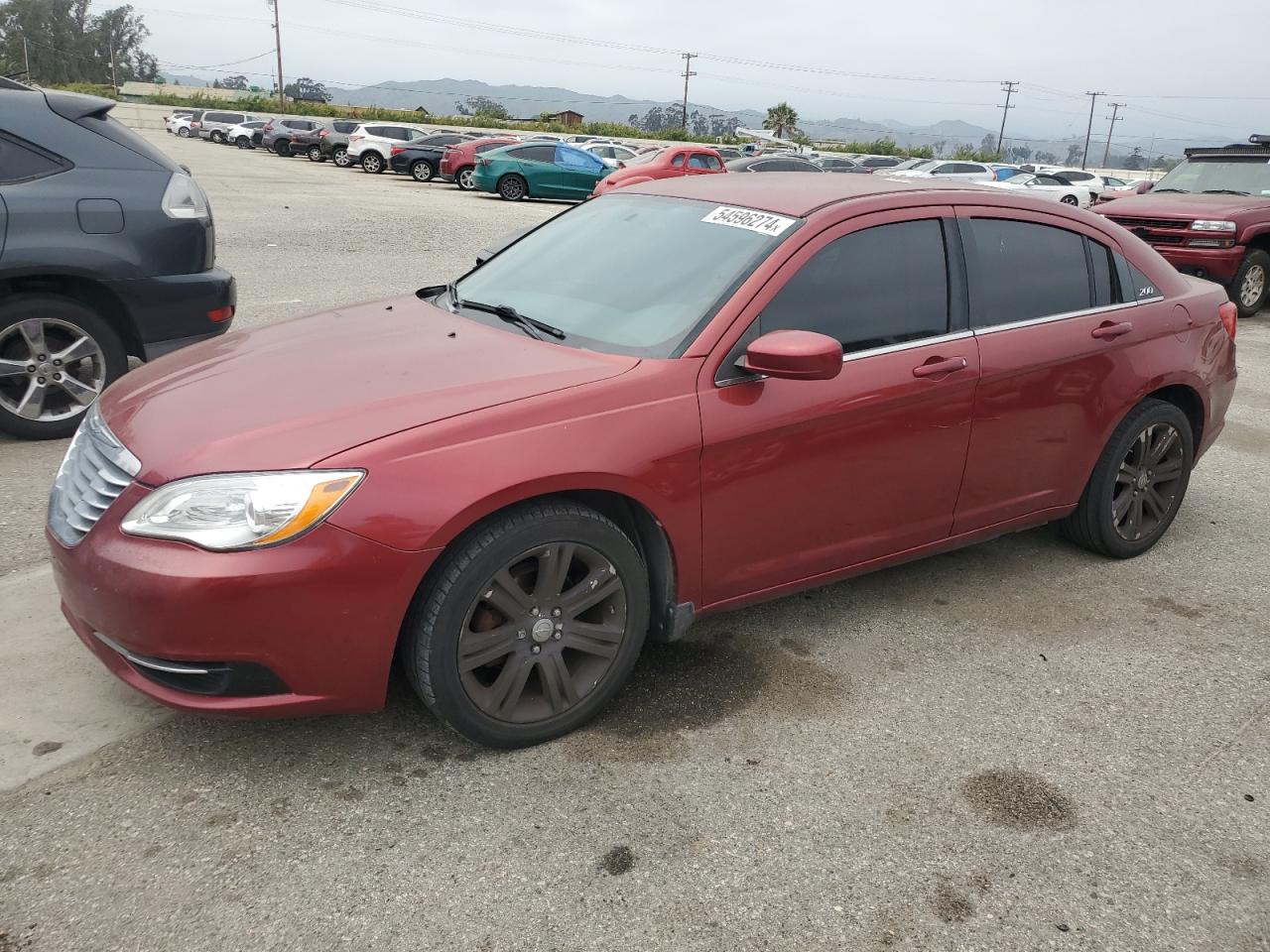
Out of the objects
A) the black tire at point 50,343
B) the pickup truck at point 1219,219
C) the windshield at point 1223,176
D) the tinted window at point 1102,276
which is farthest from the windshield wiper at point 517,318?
the windshield at point 1223,176

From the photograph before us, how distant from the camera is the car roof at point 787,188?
139 inches

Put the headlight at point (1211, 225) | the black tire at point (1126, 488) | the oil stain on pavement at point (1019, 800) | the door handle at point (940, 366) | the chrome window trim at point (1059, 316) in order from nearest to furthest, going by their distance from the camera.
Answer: the oil stain on pavement at point (1019, 800) < the door handle at point (940, 366) < the chrome window trim at point (1059, 316) < the black tire at point (1126, 488) < the headlight at point (1211, 225)

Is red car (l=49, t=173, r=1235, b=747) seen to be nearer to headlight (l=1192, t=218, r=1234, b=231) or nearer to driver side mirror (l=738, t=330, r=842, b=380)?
driver side mirror (l=738, t=330, r=842, b=380)

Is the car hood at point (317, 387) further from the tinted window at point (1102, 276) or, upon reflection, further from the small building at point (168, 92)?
the small building at point (168, 92)

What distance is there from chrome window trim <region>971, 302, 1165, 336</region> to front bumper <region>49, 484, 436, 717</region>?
2.23 m

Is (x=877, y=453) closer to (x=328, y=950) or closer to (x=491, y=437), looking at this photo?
(x=491, y=437)

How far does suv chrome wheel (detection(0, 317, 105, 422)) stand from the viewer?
5.14 metres

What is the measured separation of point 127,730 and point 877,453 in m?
2.44

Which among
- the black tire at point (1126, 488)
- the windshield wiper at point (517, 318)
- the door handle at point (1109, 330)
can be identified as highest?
the windshield wiper at point (517, 318)

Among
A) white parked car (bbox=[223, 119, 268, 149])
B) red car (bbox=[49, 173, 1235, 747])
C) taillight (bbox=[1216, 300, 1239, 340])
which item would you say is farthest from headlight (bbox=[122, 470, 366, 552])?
white parked car (bbox=[223, 119, 268, 149])

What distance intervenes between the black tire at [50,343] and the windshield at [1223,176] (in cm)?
1151

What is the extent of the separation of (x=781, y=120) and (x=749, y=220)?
8820cm

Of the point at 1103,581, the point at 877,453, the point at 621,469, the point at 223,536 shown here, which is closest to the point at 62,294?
the point at 223,536

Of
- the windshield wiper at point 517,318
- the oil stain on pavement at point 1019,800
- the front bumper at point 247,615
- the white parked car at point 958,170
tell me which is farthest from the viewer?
the white parked car at point 958,170
